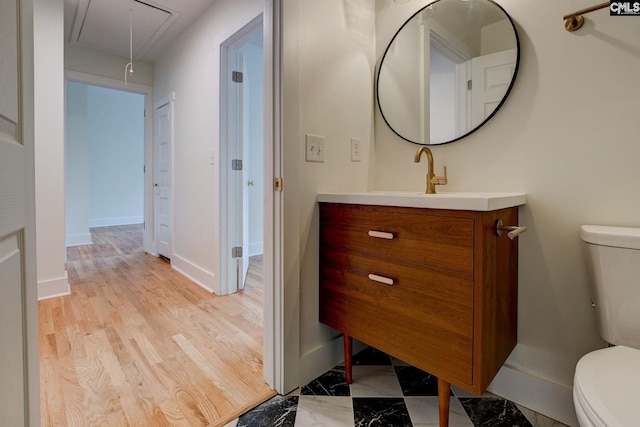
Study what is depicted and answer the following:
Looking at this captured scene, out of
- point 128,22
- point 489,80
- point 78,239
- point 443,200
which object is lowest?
point 78,239

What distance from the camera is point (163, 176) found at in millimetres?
3668

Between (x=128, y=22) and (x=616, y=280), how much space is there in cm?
391

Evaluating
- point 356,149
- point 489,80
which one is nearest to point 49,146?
point 356,149

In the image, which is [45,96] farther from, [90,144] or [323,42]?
[90,144]

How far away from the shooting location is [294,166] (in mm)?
1350

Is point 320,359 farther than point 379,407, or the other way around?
point 320,359

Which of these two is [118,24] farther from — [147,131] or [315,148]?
[315,148]

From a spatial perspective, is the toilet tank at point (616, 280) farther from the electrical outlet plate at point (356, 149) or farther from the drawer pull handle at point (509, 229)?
the electrical outlet plate at point (356, 149)

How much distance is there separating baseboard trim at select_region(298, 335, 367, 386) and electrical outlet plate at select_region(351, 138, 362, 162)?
Result: 924mm

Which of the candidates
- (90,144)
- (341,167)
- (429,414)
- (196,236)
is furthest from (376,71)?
(90,144)

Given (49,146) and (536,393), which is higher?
(49,146)

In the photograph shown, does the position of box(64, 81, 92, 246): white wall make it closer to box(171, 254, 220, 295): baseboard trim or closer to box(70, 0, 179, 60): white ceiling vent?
box(70, 0, 179, 60): white ceiling vent

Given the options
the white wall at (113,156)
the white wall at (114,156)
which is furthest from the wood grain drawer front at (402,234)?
the white wall at (114,156)

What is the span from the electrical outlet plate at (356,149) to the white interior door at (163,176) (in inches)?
98.0
